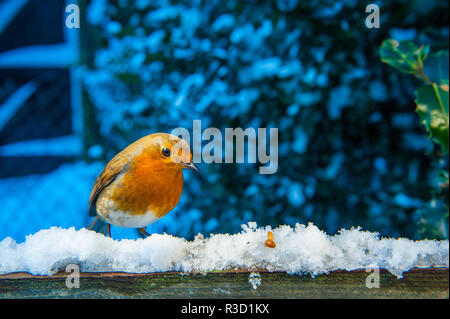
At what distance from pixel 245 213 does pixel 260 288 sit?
0.56 metres

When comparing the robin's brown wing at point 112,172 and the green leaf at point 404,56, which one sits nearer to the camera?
the robin's brown wing at point 112,172

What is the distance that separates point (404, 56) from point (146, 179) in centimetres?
57

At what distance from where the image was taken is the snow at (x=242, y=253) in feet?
1.65

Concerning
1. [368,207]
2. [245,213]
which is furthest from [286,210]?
[368,207]

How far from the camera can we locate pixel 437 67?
0.83m

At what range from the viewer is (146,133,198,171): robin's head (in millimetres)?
477

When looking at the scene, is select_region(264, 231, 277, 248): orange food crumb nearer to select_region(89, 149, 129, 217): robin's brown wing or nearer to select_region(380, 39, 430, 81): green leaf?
select_region(89, 149, 129, 217): robin's brown wing

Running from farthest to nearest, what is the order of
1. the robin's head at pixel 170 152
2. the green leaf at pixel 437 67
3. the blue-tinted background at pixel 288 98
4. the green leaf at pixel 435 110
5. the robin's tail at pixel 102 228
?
the blue-tinted background at pixel 288 98
the green leaf at pixel 437 67
the green leaf at pixel 435 110
the robin's tail at pixel 102 228
the robin's head at pixel 170 152

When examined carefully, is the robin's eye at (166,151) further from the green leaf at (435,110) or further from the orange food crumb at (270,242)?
the green leaf at (435,110)

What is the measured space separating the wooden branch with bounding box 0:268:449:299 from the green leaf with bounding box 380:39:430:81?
420 mm

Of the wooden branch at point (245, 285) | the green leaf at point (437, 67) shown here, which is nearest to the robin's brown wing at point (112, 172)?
the wooden branch at point (245, 285)

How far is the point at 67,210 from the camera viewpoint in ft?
3.10

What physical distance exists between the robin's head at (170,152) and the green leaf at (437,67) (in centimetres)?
62

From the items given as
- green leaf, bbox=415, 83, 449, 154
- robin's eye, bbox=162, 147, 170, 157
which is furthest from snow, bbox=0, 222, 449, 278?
green leaf, bbox=415, 83, 449, 154
